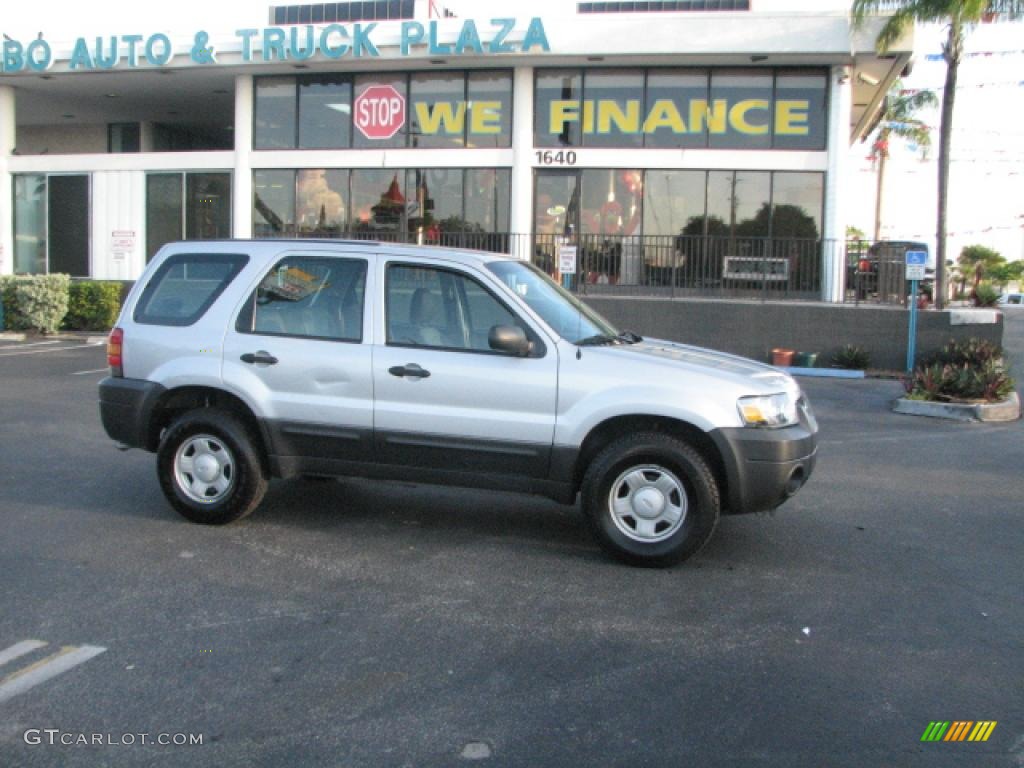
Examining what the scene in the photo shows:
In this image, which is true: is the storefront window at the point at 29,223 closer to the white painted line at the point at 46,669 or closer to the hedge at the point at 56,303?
the hedge at the point at 56,303

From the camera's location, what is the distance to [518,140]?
20.8 meters

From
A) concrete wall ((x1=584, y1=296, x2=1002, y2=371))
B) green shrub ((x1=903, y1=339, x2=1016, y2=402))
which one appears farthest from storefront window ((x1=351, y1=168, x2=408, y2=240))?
green shrub ((x1=903, y1=339, x2=1016, y2=402))

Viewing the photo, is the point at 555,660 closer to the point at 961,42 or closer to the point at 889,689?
the point at 889,689

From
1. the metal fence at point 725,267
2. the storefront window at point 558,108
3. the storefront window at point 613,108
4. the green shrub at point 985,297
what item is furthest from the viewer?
the green shrub at point 985,297

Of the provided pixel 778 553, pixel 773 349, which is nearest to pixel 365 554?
pixel 778 553

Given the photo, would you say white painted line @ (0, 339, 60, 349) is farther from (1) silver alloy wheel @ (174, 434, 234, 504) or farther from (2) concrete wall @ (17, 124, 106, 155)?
(1) silver alloy wheel @ (174, 434, 234, 504)

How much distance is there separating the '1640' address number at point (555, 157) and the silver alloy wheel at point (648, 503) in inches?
622

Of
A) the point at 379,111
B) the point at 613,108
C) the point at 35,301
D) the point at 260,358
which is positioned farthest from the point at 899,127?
the point at 260,358

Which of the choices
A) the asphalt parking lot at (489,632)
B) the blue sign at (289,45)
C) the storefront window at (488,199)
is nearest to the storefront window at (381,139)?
the blue sign at (289,45)

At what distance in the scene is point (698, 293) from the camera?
18203mm

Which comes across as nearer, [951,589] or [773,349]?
[951,589]

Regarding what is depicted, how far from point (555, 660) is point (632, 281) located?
1458 centimetres

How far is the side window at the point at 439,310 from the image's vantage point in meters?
6.07

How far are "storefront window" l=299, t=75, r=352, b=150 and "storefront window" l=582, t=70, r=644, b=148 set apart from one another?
213 inches
